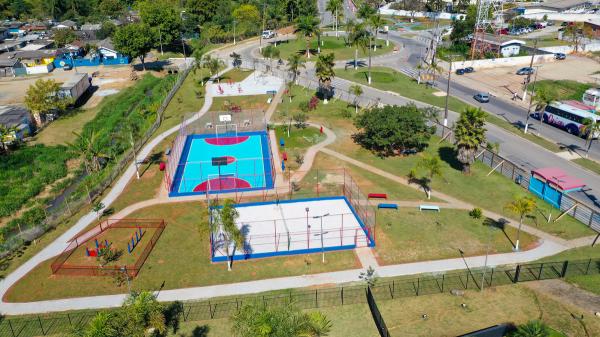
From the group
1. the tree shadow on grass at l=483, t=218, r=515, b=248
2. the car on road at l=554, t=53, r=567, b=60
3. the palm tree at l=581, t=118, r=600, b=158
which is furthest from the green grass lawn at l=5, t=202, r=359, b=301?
the car on road at l=554, t=53, r=567, b=60

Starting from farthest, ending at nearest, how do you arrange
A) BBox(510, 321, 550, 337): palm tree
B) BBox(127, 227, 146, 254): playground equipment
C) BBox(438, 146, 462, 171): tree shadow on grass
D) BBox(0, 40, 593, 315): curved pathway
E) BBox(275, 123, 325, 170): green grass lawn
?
BBox(275, 123, 325, 170): green grass lawn, BBox(438, 146, 462, 171): tree shadow on grass, BBox(127, 227, 146, 254): playground equipment, BBox(0, 40, 593, 315): curved pathway, BBox(510, 321, 550, 337): palm tree

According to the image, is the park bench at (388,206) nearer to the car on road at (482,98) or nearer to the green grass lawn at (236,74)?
the car on road at (482,98)

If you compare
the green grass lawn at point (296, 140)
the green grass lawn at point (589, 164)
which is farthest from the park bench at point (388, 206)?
the green grass lawn at point (589, 164)

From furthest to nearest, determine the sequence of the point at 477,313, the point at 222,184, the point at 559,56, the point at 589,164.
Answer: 1. the point at 559,56
2. the point at 589,164
3. the point at 222,184
4. the point at 477,313

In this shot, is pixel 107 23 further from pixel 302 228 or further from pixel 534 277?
pixel 534 277

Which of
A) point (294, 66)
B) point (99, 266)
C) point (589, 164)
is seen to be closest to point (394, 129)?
point (589, 164)

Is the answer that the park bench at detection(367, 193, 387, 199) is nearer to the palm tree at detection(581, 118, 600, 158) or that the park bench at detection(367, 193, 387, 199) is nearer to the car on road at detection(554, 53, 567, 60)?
the palm tree at detection(581, 118, 600, 158)

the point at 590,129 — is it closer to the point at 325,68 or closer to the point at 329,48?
the point at 325,68
